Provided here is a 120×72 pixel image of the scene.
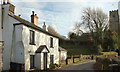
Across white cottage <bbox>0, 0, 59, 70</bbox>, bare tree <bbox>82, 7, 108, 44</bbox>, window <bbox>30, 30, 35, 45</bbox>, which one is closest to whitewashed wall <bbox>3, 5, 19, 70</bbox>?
white cottage <bbox>0, 0, 59, 70</bbox>

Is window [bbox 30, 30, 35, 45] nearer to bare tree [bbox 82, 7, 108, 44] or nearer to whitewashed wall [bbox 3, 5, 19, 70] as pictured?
whitewashed wall [bbox 3, 5, 19, 70]

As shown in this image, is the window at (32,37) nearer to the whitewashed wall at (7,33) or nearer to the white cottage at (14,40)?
the white cottage at (14,40)

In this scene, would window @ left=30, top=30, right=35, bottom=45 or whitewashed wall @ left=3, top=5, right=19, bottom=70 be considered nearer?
whitewashed wall @ left=3, top=5, right=19, bottom=70

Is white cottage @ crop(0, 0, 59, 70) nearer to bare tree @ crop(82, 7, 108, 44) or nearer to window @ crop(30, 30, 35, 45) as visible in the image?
window @ crop(30, 30, 35, 45)

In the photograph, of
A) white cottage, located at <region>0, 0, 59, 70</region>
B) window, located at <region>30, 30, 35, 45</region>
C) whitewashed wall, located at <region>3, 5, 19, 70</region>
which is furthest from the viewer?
window, located at <region>30, 30, 35, 45</region>

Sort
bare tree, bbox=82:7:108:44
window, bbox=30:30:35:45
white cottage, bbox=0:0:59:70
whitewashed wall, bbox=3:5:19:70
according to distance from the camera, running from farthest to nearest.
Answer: bare tree, bbox=82:7:108:44, window, bbox=30:30:35:45, whitewashed wall, bbox=3:5:19:70, white cottage, bbox=0:0:59:70

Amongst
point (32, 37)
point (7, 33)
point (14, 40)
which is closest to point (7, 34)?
point (7, 33)

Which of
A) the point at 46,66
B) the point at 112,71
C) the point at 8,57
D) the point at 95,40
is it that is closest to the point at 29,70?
the point at 8,57

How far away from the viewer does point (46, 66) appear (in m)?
18.2

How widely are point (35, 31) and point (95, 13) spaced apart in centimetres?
3242

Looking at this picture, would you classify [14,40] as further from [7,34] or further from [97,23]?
[97,23]

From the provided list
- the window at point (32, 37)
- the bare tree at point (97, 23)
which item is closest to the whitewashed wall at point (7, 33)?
the window at point (32, 37)

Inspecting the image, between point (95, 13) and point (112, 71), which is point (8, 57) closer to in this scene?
point (112, 71)

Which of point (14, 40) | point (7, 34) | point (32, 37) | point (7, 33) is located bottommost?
point (14, 40)
